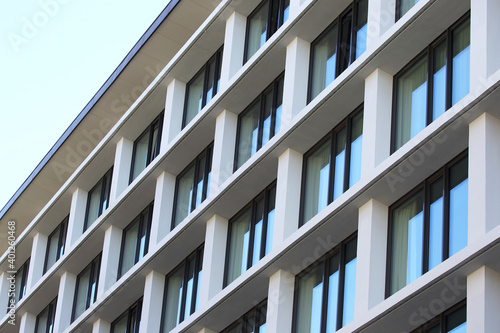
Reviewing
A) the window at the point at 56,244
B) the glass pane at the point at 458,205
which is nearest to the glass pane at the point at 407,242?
the glass pane at the point at 458,205

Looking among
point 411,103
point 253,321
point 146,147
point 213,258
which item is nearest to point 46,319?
point 146,147

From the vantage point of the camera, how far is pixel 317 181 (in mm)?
24516

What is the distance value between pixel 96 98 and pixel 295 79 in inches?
422

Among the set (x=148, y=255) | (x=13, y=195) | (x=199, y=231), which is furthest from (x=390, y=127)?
(x=13, y=195)

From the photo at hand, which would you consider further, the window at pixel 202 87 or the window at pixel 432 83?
the window at pixel 202 87

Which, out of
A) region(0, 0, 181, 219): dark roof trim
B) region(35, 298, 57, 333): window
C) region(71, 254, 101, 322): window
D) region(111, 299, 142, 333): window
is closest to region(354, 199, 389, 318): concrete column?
region(111, 299, 142, 333): window

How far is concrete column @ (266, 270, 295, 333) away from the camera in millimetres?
23078

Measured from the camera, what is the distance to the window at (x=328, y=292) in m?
22.0

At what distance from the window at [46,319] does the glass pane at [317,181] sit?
1482 cm

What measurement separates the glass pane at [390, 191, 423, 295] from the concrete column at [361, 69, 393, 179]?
1.10m

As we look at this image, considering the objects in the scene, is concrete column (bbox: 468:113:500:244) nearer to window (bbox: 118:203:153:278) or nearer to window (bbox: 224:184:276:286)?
window (bbox: 224:184:276:286)

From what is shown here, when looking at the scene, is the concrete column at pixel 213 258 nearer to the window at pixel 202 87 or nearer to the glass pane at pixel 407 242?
the window at pixel 202 87

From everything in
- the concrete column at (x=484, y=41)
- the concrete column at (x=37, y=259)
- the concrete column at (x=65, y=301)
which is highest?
the concrete column at (x=37, y=259)

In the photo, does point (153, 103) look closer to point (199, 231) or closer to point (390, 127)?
point (199, 231)
